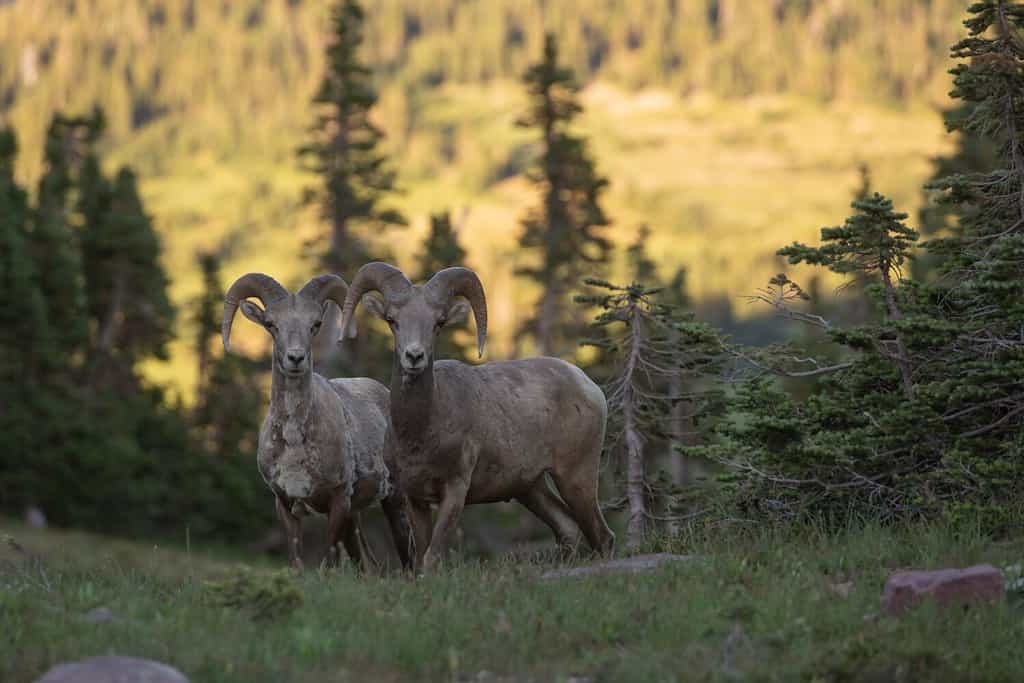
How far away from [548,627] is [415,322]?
11.6ft

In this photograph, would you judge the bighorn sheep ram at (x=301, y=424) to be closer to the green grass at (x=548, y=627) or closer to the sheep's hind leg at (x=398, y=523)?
the sheep's hind leg at (x=398, y=523)

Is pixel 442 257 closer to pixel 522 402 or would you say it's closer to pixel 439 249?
pixel 439 249

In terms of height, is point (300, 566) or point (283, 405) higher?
point (283, 405)

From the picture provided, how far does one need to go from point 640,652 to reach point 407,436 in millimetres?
4023

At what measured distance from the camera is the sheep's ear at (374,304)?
12156mm

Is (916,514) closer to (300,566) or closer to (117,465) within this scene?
(300,566)

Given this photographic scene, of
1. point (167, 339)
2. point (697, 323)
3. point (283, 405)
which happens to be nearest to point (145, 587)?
point (283, 405)

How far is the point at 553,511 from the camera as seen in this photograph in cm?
1392

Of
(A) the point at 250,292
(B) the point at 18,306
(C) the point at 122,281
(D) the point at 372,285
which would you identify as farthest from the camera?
(C) the point at 122,281

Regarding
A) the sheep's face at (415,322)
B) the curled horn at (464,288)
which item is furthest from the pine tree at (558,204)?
the sheep's face at (415,322)

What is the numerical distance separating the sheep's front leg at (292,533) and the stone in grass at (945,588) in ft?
18.2

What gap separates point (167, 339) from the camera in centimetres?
5478

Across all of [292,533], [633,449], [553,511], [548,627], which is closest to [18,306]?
[633,449]

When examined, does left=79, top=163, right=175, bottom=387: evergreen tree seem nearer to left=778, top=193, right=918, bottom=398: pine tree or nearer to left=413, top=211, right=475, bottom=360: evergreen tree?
left=413, top=211, right=475, bottom=360: evergreen tree
